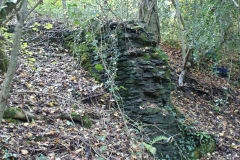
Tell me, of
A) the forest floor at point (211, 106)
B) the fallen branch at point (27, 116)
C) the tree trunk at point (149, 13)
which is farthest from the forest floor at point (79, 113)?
the tree trunk at point (149, 13)

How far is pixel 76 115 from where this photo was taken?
4344 millimetres

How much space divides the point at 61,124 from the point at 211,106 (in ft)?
20.6

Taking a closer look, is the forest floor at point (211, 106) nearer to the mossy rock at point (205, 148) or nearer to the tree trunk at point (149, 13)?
the mossy rock at point (205, 148)

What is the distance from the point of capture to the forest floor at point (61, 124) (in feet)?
10.2

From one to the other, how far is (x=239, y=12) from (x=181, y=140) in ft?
20.3

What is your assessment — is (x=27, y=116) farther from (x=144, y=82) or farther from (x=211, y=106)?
(x=211, y=106)

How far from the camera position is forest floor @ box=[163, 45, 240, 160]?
6043 mm

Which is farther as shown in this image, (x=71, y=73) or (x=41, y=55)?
(x=41, y=55)

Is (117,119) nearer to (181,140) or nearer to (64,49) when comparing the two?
(181,140)

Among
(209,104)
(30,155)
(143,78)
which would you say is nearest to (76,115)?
(30,155)

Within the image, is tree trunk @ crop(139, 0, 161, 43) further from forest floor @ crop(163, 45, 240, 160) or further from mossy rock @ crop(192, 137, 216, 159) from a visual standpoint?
mossy rock @ crop(192, 137, 216, 159)

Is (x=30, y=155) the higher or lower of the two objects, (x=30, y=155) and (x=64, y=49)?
the lower

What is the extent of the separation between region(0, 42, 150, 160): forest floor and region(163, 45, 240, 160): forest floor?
258cm

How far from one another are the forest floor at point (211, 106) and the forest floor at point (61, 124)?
8.46 feet
